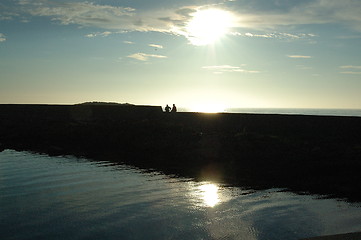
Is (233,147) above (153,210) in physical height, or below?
above

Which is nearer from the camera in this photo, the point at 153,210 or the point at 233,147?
the point at 153,210

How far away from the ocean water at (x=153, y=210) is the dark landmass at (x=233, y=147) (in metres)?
2.27

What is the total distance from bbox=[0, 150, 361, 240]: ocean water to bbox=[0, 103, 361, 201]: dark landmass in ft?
7.46

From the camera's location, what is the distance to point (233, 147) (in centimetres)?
2492

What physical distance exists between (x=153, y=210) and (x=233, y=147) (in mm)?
14232

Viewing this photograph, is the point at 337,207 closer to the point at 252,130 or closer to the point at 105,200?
the point at 105,200

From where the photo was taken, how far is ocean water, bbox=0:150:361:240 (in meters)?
9.47

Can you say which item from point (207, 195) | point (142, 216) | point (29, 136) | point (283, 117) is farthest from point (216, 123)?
point (142, 216)

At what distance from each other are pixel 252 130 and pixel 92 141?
46.9ft

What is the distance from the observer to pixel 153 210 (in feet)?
37.7

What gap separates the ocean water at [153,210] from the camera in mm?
9469

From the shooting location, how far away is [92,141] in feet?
97.9

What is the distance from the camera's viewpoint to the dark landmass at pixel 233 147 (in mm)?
17406

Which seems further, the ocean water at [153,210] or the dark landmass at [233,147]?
the dark landmass at [233,147]
